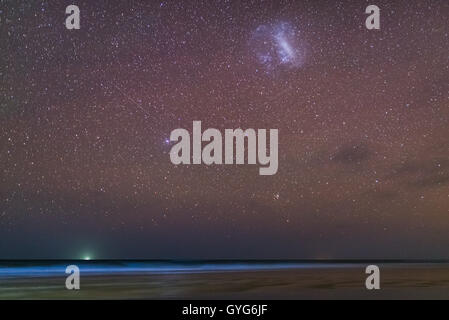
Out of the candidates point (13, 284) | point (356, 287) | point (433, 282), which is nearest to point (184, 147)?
point (356, 287)

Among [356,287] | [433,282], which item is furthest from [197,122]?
[433,282]

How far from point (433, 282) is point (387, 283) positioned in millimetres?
456

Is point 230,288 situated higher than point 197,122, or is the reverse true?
point 197,122

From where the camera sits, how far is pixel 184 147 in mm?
3525

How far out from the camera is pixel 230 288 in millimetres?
4535

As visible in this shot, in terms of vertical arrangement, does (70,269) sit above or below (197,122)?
below
